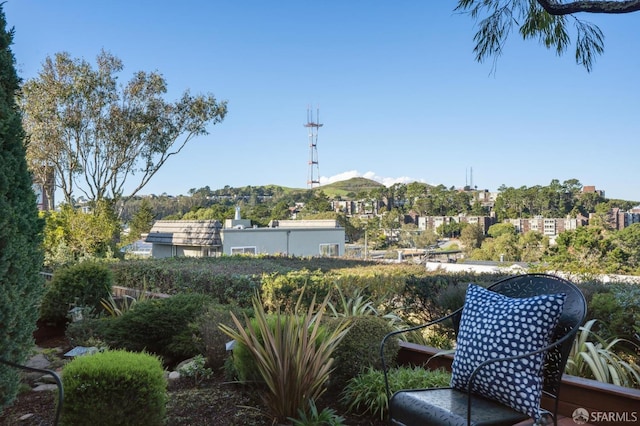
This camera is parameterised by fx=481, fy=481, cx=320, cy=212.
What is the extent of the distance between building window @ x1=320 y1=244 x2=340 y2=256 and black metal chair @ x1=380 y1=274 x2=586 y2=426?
20.5 meters

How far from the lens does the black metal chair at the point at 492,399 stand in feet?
6.49

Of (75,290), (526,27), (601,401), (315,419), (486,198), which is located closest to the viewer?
(601,401)

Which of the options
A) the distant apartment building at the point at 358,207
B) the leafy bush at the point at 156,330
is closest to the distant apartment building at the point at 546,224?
the distant apartment building at the point at 358,207

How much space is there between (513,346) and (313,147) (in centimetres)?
4840

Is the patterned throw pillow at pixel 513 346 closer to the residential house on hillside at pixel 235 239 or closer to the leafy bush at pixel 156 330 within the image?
the leafy bush at pixel 156 330

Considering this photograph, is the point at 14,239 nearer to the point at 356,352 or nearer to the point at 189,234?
the point at 356,352

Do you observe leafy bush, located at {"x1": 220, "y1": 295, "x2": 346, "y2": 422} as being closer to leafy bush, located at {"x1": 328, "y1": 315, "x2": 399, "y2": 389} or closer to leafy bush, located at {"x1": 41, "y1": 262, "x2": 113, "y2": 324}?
leafy bush, located at {"x1": 328, "y1": 315, "x2": 399, "y2": 389}

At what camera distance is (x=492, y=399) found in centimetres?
215

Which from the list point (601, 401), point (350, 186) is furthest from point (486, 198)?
point (601, 401)

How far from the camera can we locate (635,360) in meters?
3.54

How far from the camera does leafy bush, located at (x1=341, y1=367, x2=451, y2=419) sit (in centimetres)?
283

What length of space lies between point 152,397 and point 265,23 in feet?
49.9

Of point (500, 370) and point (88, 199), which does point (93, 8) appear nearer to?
point (88, 199)

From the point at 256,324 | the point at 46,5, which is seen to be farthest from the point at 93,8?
the point at 256,324
